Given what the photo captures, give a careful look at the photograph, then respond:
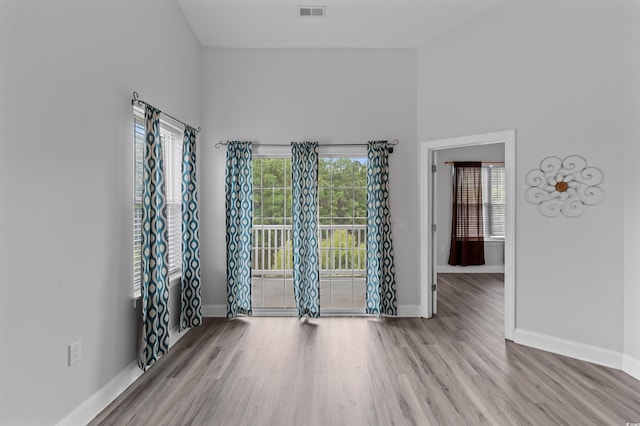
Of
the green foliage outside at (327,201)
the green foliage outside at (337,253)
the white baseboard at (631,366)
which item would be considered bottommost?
the white baseboard at (631,366)

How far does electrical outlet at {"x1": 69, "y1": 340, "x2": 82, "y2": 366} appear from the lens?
82.7 inches

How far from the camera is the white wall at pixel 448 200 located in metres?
6.96

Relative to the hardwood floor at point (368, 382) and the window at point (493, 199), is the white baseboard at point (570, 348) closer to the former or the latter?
Result: the hardwood floor at point (368, 382)

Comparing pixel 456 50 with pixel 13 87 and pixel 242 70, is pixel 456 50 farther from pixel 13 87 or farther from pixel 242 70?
pixel 13 87

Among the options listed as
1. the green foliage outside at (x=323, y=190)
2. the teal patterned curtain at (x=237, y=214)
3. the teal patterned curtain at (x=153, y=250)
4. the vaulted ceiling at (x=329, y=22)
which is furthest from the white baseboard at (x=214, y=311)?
the vaulted ceiling at (x=329, y=22)

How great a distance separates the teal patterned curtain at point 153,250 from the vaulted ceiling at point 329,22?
1499mm

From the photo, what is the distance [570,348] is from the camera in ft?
10.5

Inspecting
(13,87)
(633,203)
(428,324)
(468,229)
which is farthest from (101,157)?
(468,229)

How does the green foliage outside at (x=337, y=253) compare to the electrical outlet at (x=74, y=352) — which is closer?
the electrical outlet at (x=74, y=352)

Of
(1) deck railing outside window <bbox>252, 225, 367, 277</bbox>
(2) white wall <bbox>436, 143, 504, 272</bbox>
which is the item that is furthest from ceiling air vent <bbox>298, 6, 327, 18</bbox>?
(2) white wall <bbox>436, 143, 504, 272</bbox>

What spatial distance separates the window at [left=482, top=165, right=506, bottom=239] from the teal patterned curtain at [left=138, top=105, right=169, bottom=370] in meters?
6.14

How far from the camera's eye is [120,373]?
103 inches

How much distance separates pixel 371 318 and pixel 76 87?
3.59m

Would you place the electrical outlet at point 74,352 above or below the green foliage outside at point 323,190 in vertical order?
below
